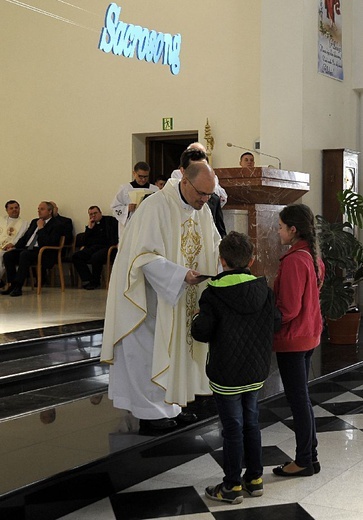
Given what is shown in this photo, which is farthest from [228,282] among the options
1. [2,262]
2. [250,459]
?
[2,262]

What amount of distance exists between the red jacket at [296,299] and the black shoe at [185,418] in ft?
2.11

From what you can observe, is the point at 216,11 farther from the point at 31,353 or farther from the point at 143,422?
the point at 143,422

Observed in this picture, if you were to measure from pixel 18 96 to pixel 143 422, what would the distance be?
875 centimetres

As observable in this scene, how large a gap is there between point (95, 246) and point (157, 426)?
668 centimetres

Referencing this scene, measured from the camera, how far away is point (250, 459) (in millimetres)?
3684

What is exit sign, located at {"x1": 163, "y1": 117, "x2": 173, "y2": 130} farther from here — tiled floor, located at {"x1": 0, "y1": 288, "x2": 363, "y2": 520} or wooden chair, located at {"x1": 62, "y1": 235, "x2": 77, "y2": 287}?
tiled floor, located at {"x1": 0, "y1": 288, "x2": 363, "y2": 520}

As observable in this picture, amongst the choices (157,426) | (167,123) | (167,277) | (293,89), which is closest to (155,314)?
(167,277)

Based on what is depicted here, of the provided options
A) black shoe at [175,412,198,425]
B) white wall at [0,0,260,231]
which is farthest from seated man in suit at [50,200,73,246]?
black shoe at [175,412,198,425]

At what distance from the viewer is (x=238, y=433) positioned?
3.54 m

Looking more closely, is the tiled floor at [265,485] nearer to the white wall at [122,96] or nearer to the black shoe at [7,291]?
the white wall at [122,96]

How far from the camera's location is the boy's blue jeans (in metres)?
3.53

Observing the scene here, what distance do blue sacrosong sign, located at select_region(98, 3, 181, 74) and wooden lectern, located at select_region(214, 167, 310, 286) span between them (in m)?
2.39

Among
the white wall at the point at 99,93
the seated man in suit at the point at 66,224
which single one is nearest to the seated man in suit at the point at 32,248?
the seated man in suit at the point at 66,224

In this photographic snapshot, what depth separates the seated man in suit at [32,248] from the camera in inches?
390
